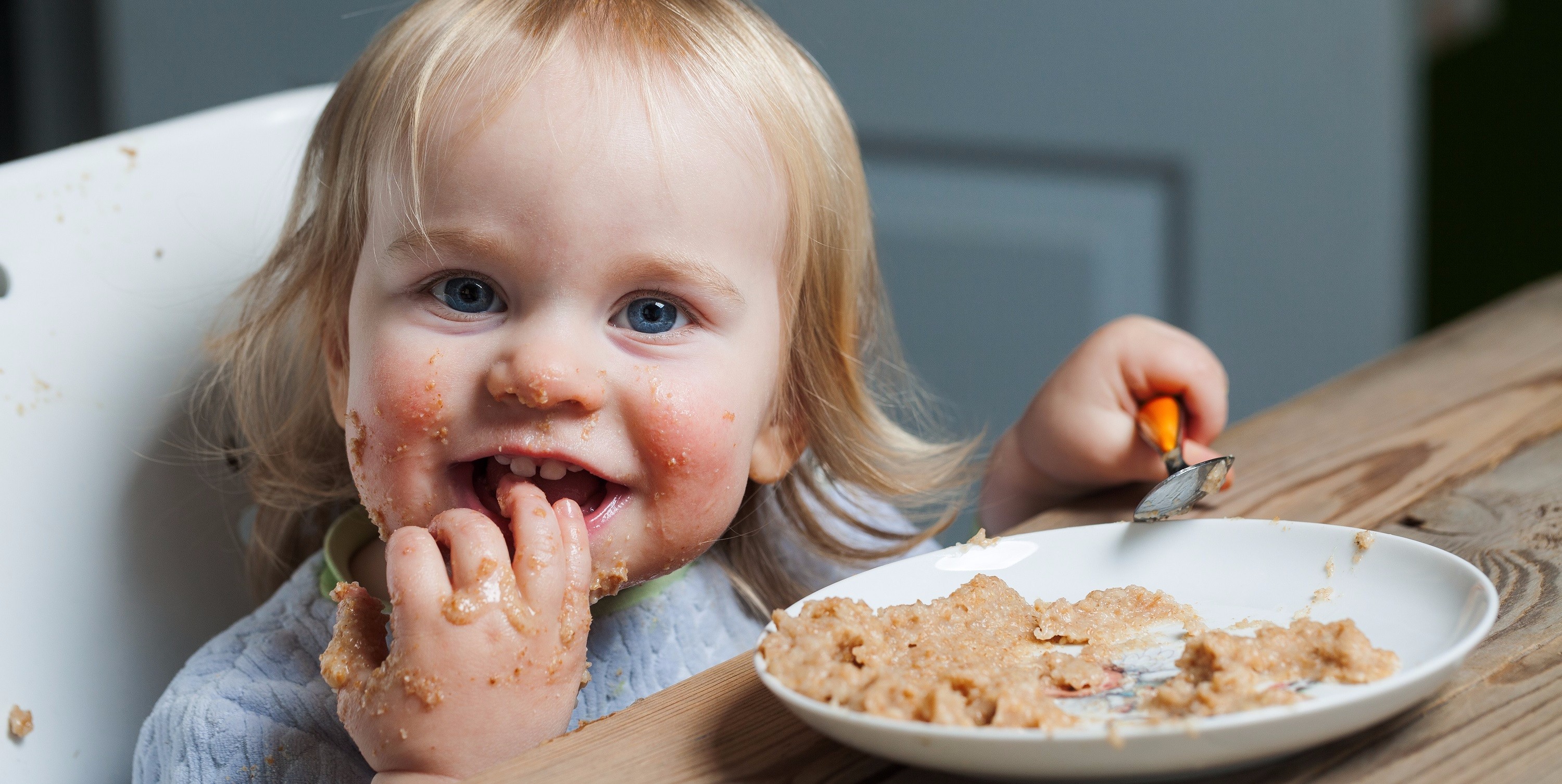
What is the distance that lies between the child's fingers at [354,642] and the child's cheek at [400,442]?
0.11 meters

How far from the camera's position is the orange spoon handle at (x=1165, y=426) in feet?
2.90

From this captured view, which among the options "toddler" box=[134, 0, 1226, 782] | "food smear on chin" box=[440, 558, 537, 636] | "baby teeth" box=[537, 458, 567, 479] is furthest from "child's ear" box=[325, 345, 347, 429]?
"food smear on chin" box=[440, 558, 537, 636]

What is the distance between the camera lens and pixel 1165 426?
0.90 m

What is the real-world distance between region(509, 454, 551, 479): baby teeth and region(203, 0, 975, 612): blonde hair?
0.58ft

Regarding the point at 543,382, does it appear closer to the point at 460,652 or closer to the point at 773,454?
the point at 460,652

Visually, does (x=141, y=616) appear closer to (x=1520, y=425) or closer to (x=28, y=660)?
(x=28, y=660)

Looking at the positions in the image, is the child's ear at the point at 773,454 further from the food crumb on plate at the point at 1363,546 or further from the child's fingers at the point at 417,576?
the food crumb on plate at the point at 1363,546

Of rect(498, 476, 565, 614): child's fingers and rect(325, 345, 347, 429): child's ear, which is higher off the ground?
rect(498, 476, 565, 614): child's fingers

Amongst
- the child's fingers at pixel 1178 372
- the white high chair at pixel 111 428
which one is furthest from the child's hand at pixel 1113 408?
the white high chair at pixel 111 428

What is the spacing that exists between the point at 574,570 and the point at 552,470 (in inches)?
4.3

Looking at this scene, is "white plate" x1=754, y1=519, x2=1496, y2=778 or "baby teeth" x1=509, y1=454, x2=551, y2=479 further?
"baby teeth" x1=509, y1=454, x2=551, y2=479

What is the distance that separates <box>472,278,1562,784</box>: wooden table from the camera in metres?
0.48

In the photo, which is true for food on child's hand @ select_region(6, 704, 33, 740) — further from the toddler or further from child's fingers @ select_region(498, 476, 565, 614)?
child's fingers @ select_region(498, 476, 565, 614)

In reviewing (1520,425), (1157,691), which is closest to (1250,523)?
(1157,691)
